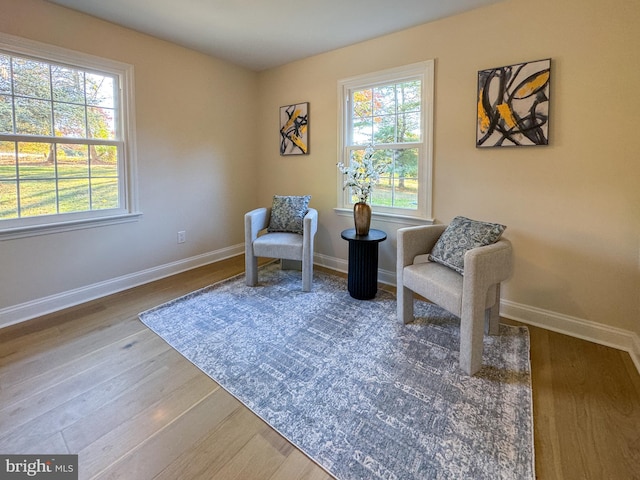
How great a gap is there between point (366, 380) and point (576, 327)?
66.4 inches

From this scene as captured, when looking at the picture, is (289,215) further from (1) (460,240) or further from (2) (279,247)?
(1) (460,240)

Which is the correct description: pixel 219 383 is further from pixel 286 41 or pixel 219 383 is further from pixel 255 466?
pixel 286 41

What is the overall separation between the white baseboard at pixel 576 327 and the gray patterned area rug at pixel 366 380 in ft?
0.81

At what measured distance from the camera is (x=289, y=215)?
3416mm

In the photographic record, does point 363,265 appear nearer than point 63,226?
No

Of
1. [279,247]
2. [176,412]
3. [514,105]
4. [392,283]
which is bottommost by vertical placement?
[176,412]

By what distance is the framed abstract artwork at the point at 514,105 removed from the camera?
7.52ft

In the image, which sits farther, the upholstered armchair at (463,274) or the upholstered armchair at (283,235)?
the upholstered armchair at (283,235)

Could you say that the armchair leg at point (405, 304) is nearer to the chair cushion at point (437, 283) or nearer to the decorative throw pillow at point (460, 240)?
the chair cushion at point (437, 283)

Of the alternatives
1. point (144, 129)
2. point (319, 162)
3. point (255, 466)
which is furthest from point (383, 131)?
point (255, 466)

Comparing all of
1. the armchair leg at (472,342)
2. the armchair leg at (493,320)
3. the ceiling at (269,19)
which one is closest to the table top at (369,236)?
the armchair leg at (493,320)

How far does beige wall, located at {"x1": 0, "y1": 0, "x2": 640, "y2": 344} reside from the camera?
2129 mm

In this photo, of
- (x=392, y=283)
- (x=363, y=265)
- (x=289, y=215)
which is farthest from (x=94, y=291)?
(x=392, y=283)

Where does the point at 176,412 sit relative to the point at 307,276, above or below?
below
